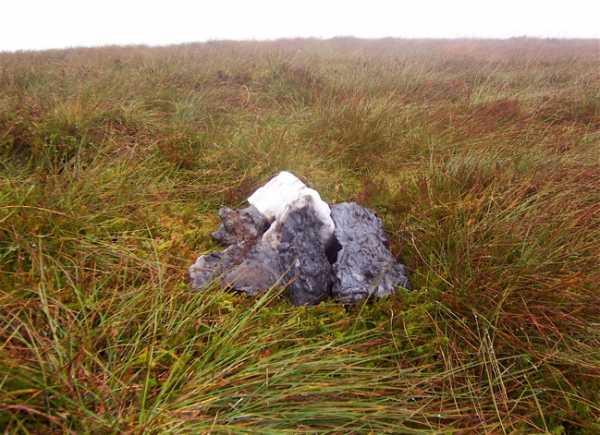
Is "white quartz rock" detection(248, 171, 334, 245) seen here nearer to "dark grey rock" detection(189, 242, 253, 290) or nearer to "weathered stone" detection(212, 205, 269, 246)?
"weathered stone" detection(212, 205, 269, 246)

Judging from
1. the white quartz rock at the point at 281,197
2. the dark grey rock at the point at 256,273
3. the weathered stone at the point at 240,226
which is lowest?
the dark grey rock at the point at 256,273

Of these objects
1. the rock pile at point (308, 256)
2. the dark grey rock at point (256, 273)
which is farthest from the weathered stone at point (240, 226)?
the dark grey rock at point (256, 273)

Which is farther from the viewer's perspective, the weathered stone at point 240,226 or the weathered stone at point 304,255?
the weathered stone at point 240,226

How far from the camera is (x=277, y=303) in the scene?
5.51 feet

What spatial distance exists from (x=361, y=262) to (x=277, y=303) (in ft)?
1.69

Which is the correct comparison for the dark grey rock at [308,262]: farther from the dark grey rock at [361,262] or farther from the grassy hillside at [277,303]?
the grassy hillside at [277,303]

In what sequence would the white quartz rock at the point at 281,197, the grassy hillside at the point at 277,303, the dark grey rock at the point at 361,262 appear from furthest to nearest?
the white quartz rock at the point at 281,197 < the dark grey rock at the point at 361,262 < the grassy hillside at the point at 277,303

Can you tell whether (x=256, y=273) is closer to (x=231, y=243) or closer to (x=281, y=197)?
(x=231, y=243)

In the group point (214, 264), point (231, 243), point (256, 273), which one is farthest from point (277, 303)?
point (231, 243)

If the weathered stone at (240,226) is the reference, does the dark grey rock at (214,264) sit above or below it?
below

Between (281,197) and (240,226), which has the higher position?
(281,197)

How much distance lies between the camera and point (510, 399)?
1.32 m

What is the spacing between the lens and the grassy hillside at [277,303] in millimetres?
1101

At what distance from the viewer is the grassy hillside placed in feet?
3.61
